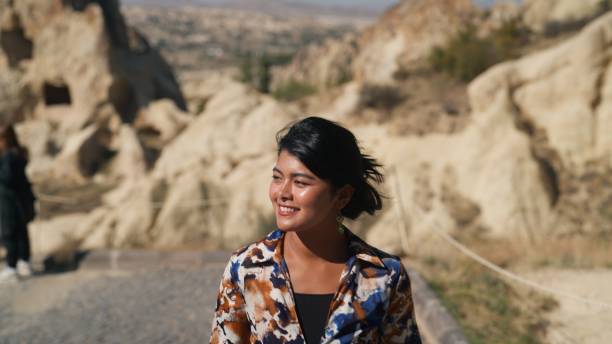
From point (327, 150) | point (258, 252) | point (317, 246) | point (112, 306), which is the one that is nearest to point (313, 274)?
point (317, 246)

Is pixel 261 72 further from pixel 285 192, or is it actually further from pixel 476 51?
pixel 285 192

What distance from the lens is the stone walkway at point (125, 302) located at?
17.2ft

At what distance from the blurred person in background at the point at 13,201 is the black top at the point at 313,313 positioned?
571 centimetres

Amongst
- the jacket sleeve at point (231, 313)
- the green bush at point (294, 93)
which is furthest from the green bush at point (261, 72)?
the jacket sleeve at point (231, 313)

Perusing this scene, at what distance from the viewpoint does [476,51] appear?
12352 mm

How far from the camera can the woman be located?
203 cm

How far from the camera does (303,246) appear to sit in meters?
2.16

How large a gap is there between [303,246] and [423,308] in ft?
11.0

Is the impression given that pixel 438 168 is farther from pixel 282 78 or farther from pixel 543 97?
pixel 282 78

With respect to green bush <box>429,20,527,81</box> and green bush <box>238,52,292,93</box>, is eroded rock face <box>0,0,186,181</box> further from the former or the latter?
green bush <box>429,20,527,81</box>

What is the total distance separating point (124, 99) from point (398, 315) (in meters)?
17.8

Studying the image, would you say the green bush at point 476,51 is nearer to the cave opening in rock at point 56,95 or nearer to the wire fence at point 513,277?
the wire fence at point 513,277

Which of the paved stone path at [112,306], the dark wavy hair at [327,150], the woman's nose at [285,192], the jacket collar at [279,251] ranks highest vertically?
the dark wavy hair at [327,150]

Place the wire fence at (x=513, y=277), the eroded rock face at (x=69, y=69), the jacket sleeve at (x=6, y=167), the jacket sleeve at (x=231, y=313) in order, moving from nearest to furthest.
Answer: the jacket sleeve at (x=231, y=313)
the wire fence at (x=513, y=277)
the jacket sleeve at (x=6, y=167)
the eroded rock face at (x=69, y=69)
